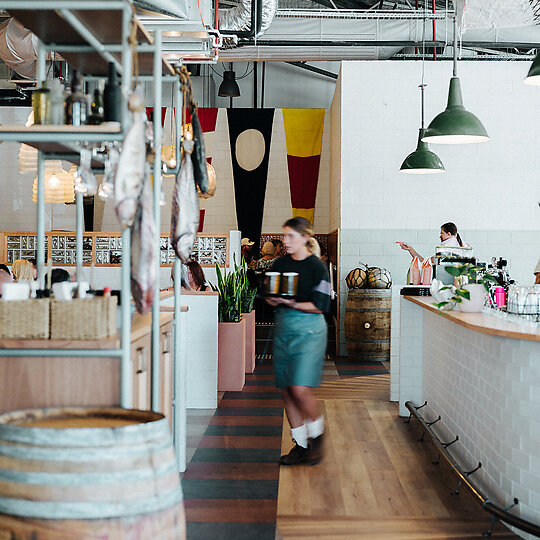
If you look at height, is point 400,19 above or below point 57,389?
above

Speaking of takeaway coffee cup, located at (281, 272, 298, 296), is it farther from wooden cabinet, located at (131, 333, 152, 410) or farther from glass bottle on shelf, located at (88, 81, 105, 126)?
glass bottle on shelf, located at (88, 81, 105, 126)

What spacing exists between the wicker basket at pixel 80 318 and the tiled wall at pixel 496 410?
2051 mm

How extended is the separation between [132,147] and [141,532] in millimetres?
1364

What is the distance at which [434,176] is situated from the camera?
371 inches

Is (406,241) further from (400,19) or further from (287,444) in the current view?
(287,444)

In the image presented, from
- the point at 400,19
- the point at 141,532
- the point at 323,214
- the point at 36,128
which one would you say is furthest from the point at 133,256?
the point at 323,214

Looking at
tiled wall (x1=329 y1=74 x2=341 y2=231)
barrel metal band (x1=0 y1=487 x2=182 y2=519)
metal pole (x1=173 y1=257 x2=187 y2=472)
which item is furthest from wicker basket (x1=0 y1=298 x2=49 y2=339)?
tiled wall (x1=329 y1=74 x2=341 y2=231)

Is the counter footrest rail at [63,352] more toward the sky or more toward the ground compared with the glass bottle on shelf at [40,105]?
more toward the ground

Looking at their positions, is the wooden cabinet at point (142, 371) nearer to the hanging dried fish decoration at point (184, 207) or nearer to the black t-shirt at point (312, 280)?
the hanging dried fish decoration at point (184, 207)

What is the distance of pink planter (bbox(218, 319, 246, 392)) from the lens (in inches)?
272

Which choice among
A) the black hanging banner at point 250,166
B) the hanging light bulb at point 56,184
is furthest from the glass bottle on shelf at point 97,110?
the black hanging banner at point 250,166

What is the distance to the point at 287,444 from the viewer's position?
4984mm

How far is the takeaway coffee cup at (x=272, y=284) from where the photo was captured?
14.0ft

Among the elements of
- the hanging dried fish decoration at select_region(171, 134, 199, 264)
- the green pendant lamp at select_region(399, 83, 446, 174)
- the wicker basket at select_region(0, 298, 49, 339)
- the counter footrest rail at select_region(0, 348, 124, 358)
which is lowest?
the counter footrest rail at select_region(0, 348, 124, 358)
